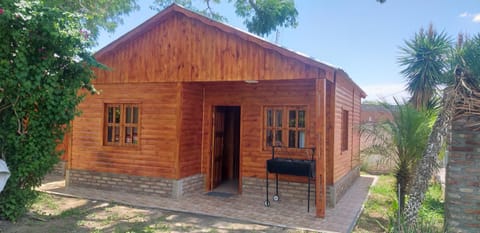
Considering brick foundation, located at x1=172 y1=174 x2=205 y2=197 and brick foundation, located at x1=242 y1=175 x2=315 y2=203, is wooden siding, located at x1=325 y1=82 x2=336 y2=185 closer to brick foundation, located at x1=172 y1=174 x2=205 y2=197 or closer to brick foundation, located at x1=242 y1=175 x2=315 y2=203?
brick foundation, located at x1=242 y1=175 x2=315 y2=203

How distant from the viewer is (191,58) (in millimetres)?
7762

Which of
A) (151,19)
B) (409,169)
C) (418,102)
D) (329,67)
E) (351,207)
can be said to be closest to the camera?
→ (329,67)

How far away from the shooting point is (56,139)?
5930 millimetres

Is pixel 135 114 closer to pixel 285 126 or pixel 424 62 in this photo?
pixel 285 126

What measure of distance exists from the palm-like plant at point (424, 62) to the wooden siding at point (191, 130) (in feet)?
24.4

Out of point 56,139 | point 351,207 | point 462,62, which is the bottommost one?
point 351,207

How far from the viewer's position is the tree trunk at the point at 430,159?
4.66 m

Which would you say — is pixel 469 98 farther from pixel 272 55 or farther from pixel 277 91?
pixel 277 91

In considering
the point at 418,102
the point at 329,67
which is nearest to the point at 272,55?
the point at 329,67

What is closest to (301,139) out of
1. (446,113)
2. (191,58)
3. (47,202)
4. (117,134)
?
(191,58)

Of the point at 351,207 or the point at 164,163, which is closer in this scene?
the point at 351,207

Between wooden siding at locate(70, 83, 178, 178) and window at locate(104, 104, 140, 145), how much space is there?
0.48ft

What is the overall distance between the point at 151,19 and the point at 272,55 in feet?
10.4

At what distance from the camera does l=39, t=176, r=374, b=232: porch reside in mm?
6262
